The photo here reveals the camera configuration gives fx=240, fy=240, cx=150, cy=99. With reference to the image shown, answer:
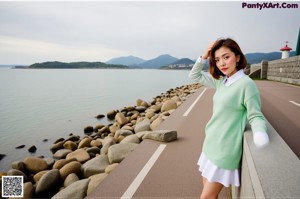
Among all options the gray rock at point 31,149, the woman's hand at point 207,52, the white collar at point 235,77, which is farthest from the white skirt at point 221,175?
the gray rock at point 31,149

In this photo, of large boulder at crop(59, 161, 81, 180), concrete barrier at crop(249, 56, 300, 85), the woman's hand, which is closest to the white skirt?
the woman's hand

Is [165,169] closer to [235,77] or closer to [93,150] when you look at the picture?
[235,77]

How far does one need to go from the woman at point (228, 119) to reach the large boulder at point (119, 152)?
363cm

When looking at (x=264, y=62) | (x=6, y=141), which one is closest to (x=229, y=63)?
(x=6, y=141)

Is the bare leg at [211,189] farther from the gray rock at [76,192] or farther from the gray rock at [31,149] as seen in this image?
the gray rock at [31,149]

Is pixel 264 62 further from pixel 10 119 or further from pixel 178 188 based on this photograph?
pixel 178 188

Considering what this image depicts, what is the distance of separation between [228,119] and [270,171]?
0.51m

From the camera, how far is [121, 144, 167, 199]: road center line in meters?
3.68

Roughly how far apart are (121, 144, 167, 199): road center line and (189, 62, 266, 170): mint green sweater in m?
1.94

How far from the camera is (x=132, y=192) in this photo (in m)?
3.70

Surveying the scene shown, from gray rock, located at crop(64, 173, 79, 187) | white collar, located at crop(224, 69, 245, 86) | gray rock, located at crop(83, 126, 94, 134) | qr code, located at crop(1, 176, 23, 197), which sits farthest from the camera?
gray rock, located at crop(83, 126, 94, 134)

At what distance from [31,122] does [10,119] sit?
2.45 m

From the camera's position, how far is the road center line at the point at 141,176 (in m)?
3.68

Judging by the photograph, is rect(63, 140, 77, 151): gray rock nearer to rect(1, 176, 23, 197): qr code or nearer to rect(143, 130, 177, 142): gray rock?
rect(1, 176, 23, 197): qr code
